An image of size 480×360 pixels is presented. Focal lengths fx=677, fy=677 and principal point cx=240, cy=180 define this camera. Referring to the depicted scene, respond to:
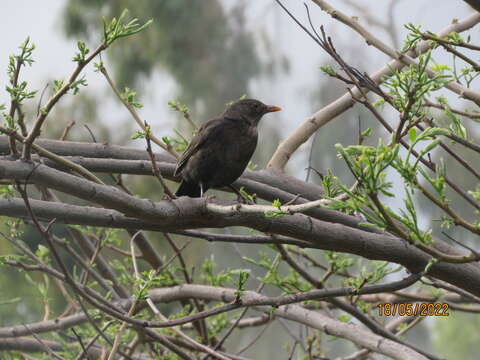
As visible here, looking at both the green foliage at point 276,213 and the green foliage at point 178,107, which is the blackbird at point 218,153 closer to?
the green foliage at point 178,107

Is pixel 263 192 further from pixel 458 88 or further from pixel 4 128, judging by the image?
pixel 4 128

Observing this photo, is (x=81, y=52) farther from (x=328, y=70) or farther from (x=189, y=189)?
(x=189, y=189)

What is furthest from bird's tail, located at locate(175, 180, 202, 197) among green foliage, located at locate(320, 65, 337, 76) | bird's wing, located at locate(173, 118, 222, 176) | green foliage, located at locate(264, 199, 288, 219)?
green foliage, located at locate(264, 199, 288, 219)

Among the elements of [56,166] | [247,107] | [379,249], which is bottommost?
[379,249]

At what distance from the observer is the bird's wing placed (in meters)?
3.43

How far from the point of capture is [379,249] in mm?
2291

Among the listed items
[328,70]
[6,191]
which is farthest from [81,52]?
[6,191]

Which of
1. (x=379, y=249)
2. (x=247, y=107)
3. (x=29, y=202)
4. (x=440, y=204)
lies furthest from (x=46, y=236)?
(x=247, y=107)

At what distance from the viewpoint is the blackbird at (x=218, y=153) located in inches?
140

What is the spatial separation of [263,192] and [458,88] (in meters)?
0.98
